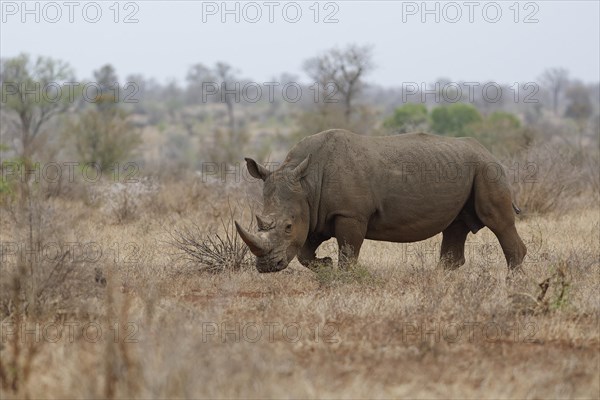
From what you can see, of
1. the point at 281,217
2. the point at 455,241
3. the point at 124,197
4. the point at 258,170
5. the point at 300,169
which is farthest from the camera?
the point at 124,197

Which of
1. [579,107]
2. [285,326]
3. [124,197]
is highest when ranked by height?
[579,107]

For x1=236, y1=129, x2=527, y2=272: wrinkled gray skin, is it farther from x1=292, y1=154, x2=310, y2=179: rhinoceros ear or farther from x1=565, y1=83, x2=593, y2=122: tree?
x1=565, y1=83, x2=593, y2=122: tree

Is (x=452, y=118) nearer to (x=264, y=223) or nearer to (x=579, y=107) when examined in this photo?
(x=579, y=107)

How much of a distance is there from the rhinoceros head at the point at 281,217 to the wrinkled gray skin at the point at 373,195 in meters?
0.01

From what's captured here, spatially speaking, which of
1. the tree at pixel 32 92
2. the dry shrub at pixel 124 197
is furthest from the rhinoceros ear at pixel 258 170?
the tree at pixel 32 92

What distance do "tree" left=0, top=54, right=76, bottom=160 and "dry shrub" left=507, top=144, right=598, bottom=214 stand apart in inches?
837

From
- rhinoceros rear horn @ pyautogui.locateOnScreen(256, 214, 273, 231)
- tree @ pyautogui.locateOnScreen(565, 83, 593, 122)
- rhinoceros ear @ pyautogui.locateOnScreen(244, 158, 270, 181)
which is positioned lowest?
rhinoceros rear horn @ pyautogui.locateOnScreen(256, 214, 273, 231)

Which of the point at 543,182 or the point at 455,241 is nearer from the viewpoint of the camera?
the point at 455,241

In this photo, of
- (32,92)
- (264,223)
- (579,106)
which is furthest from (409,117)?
(264,223)

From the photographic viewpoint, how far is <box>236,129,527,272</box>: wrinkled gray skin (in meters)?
10.3

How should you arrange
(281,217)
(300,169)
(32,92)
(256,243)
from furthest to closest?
1. (32,92)
2. (300,169)
3. (281,217)
4. (256,243)

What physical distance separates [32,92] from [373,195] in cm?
3015

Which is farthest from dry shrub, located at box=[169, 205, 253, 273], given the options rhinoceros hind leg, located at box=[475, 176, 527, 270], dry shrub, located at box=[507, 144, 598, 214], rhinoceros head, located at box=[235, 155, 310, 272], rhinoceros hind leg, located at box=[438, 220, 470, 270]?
dry shrub, located at box=[507, 144, 598, 214]

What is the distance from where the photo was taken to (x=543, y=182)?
57.1 ft
